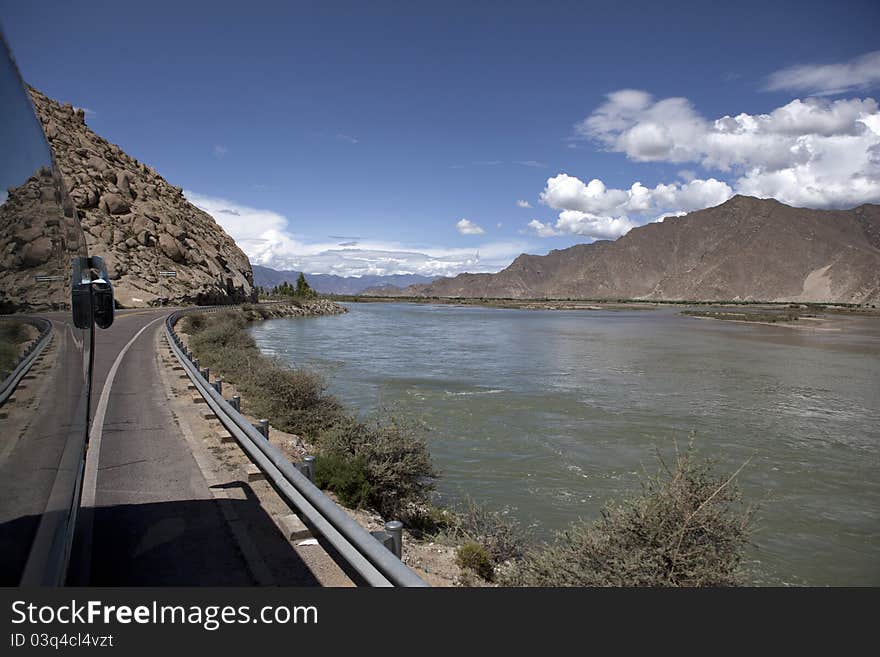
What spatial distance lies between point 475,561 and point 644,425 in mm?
10597

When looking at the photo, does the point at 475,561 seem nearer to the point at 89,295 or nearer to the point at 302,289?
the point at 89,295

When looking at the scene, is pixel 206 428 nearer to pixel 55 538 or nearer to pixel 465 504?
pixel 465 504

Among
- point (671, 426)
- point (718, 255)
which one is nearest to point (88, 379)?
point (671, 426)

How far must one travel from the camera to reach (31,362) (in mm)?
2152

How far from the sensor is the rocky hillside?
171 ft

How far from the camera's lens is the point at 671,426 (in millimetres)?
14961

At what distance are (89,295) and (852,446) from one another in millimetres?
16362

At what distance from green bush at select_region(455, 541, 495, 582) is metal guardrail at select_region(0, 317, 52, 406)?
4.64m

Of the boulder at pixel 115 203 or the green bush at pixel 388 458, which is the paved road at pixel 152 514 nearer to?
the green bush at pixel 388 458

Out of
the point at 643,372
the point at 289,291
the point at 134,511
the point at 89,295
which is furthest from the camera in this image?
the point at 289,291

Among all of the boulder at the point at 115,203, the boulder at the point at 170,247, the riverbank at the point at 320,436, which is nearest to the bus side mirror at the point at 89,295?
the riverbank at the point at 320,436

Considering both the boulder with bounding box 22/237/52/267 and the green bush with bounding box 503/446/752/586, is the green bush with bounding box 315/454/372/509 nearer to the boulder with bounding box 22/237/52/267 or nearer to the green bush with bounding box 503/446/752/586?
the green bush with bounding box 503/446/752/586

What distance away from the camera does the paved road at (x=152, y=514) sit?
12.8ft

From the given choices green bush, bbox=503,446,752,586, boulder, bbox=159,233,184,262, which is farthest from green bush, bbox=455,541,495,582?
boulder, bbox=159,233,184,262
